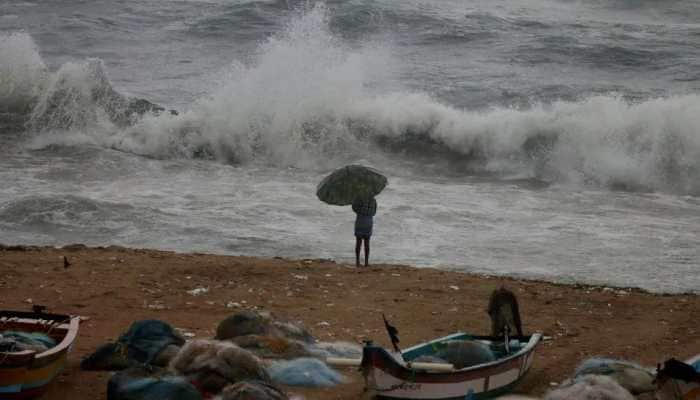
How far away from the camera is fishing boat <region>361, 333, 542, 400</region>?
8984 millimetres

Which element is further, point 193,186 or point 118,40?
point 118,40

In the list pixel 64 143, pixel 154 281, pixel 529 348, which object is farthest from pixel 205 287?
pixel 64 143

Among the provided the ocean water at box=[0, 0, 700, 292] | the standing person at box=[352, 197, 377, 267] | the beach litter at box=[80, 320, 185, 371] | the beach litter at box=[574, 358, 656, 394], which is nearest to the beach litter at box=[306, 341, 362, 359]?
the beach litter at box=[80, 320, 185, 371]

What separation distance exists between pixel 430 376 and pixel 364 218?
6.38 metres

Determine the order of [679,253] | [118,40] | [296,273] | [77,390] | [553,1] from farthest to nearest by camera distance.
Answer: [553,1] → [118,40] → [679,253] → [296,273] → [77,390]

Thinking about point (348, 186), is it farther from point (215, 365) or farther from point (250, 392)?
point (250, 392)

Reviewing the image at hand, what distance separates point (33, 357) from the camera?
854 centimetres

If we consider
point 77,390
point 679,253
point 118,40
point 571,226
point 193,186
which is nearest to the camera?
point 77,390

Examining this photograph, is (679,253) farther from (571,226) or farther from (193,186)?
(193,186)

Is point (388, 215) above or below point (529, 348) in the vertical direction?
below

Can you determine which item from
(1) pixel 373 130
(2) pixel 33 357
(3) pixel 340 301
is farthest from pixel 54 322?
(1) pixel 373 130

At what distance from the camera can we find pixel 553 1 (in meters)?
42.0

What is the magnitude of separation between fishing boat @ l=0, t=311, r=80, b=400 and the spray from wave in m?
14.5

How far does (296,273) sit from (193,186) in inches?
292
